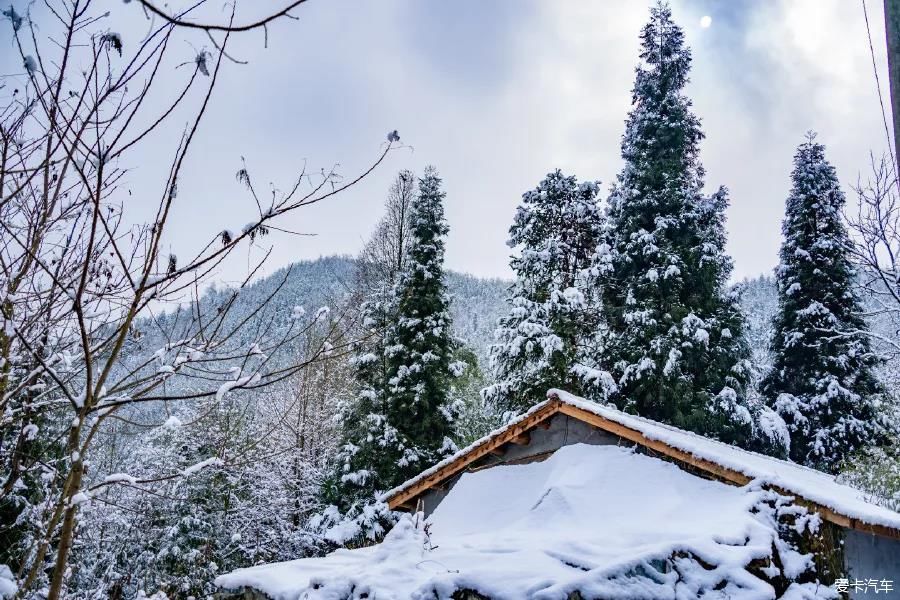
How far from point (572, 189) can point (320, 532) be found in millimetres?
14741

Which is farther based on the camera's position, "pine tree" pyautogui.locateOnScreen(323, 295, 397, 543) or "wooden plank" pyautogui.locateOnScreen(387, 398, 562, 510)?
"pine tree" pyautogui.locateOnScreen(323, 295, 397, 543)

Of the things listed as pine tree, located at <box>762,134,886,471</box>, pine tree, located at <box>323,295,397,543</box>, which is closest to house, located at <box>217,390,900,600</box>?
pine tree, located at <box>323,295,397,543</box>

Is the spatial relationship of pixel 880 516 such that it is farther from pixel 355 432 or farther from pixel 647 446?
pixel 355 432

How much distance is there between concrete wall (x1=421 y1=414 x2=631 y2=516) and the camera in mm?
10789

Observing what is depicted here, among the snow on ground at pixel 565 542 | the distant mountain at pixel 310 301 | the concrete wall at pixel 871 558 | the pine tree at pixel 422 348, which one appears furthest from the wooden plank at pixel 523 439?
the pine tree at pixel 422 348

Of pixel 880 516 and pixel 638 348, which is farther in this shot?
pixel 638 348

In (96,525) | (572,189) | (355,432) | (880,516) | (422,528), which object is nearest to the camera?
(422,528)

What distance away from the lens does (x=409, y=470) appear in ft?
60.7

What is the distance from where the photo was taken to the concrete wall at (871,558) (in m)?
8.70

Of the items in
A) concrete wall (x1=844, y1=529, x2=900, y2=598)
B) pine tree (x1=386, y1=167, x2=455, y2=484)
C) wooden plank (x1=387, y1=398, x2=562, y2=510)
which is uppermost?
pine tree (x1=386, y1=167, x2=455, y2=484)

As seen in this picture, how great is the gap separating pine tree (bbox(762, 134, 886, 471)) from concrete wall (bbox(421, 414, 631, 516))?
12.0m

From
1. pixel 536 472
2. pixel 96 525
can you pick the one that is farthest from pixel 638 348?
pixel 96 525

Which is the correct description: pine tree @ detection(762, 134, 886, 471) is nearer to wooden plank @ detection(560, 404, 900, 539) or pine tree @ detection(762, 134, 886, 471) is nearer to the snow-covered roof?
the snow-covered roof

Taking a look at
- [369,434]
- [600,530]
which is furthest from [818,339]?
[369,434]
